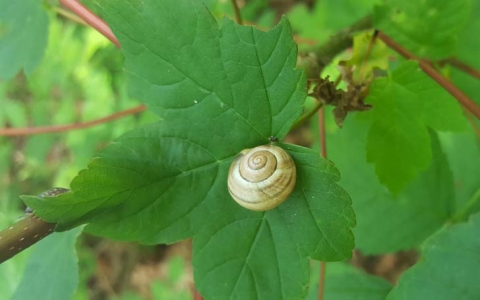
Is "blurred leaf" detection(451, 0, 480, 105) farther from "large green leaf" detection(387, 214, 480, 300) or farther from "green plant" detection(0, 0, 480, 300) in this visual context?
"large green leaf" detection(387, 214, 480, 300)

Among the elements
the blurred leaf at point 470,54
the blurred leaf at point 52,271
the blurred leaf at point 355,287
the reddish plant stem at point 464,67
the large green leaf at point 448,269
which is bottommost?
the blurred leaf at point 355,287

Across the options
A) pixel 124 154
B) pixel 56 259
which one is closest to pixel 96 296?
pixel 56 259

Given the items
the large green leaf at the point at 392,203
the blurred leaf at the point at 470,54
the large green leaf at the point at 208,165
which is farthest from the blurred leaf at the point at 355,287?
the blurred leaf at the point at 470,54

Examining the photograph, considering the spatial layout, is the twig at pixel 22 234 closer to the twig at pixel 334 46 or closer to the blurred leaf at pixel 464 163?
the twig at pixel 334 46

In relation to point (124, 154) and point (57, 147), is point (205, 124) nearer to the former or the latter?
point (124, 154)

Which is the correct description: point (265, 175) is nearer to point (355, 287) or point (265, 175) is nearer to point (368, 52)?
point (368, 52)

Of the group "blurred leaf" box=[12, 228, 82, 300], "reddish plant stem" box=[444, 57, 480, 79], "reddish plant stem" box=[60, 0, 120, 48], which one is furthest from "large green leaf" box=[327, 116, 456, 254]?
"blurred leaf" box=[12, 228, 82, 300]
